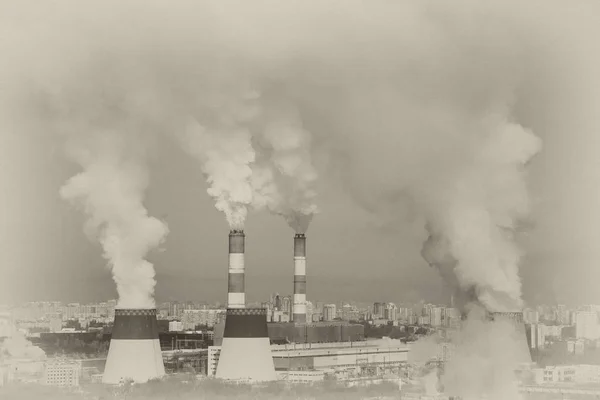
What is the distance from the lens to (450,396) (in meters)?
16.7


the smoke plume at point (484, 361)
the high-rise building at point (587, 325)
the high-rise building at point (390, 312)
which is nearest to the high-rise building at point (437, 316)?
the high-rise building at point (587, 325)

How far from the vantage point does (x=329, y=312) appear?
31781 mm

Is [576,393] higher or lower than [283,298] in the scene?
lower

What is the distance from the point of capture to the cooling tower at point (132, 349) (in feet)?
58.1

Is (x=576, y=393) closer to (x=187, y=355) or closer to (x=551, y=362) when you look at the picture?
(x=551, y=362)

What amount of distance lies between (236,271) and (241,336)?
0.89m

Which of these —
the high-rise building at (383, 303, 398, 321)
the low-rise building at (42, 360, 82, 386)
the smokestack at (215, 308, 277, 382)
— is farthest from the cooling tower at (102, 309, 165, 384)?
the high-rise building at (383, 303, 398, 321)

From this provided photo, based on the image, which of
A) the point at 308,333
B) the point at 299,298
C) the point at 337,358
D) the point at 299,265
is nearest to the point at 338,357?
the point at 337,358

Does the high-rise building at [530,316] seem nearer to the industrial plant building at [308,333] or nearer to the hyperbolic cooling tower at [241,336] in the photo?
the industrial plant building at [308,333]

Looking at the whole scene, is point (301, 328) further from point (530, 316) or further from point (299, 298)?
point (530, 316)

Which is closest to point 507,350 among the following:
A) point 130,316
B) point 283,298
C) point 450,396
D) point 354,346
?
point 450,396

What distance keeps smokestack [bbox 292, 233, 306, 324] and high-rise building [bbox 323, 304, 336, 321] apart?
6889 mm

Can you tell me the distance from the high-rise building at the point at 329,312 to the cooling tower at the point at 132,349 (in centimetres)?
1332

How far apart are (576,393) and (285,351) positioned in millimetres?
6212
